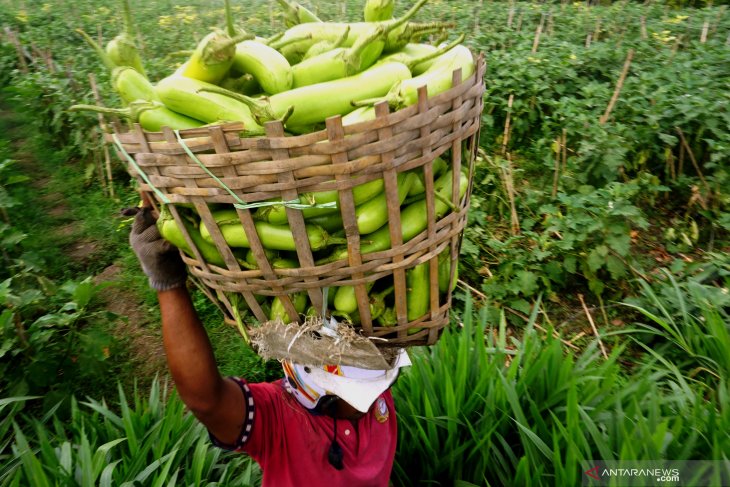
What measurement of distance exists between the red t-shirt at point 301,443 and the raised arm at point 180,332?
0.16 metres

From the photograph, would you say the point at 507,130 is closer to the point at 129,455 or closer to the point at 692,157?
the point at 692,157

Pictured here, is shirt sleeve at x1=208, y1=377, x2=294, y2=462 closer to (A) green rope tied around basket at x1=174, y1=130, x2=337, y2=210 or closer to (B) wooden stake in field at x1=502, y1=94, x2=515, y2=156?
(A) green rope tied around basket at x1=174, y1=130, x2=337, y2=210

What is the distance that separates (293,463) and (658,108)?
4.09 m

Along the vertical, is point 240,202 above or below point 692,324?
above

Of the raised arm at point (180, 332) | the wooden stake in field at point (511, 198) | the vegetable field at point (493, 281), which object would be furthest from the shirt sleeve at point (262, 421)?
the wooden stake in field at point (511, 198)

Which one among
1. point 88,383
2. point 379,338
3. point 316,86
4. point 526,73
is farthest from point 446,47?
point 526,73

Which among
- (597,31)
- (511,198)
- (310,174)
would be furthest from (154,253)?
(597,31)

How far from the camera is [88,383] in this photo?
2.88m

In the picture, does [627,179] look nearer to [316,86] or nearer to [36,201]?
[316,86]

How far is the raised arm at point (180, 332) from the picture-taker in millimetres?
1181

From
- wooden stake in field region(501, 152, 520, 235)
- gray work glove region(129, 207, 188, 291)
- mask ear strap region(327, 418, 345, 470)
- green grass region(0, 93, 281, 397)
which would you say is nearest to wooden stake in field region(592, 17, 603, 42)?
wooden stake in field region(501, 152, 520, 235)

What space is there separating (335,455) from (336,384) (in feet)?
1.23

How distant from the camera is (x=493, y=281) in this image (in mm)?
3430

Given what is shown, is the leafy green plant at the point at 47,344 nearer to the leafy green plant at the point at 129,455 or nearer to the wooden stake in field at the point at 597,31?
the leafy green plant at the point at 129,455
